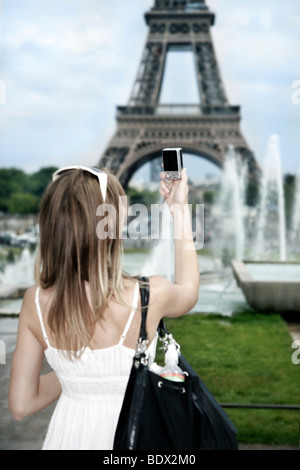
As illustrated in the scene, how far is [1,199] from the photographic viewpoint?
38812mm

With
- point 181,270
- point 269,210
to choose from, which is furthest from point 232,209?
point 181,270

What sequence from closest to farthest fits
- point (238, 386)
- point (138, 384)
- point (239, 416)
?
point (138, 384) → point (239, 416) → point (238, 386)

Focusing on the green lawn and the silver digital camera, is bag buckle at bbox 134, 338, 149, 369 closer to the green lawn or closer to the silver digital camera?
the silver digital camera

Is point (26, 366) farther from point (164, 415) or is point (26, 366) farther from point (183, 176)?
point (183, 176)

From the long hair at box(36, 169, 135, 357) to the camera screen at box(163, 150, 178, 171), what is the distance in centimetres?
21

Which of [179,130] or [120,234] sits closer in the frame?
[120,234]

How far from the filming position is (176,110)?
2594 centimetres

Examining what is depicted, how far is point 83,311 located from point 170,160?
0.40 m

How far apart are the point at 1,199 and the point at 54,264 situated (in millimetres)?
39061

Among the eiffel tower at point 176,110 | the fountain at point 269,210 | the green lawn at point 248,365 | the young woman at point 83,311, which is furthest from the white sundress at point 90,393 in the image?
the eiffel tower at point 176,110

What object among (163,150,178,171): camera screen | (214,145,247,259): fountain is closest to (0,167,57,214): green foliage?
(214,145,247,259): fountain

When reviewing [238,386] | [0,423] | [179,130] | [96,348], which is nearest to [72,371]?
[96,348]

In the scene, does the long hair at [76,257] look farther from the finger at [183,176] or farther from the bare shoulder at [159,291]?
the finger at [183,176]

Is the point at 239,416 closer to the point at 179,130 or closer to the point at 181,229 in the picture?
the point at 181,229
